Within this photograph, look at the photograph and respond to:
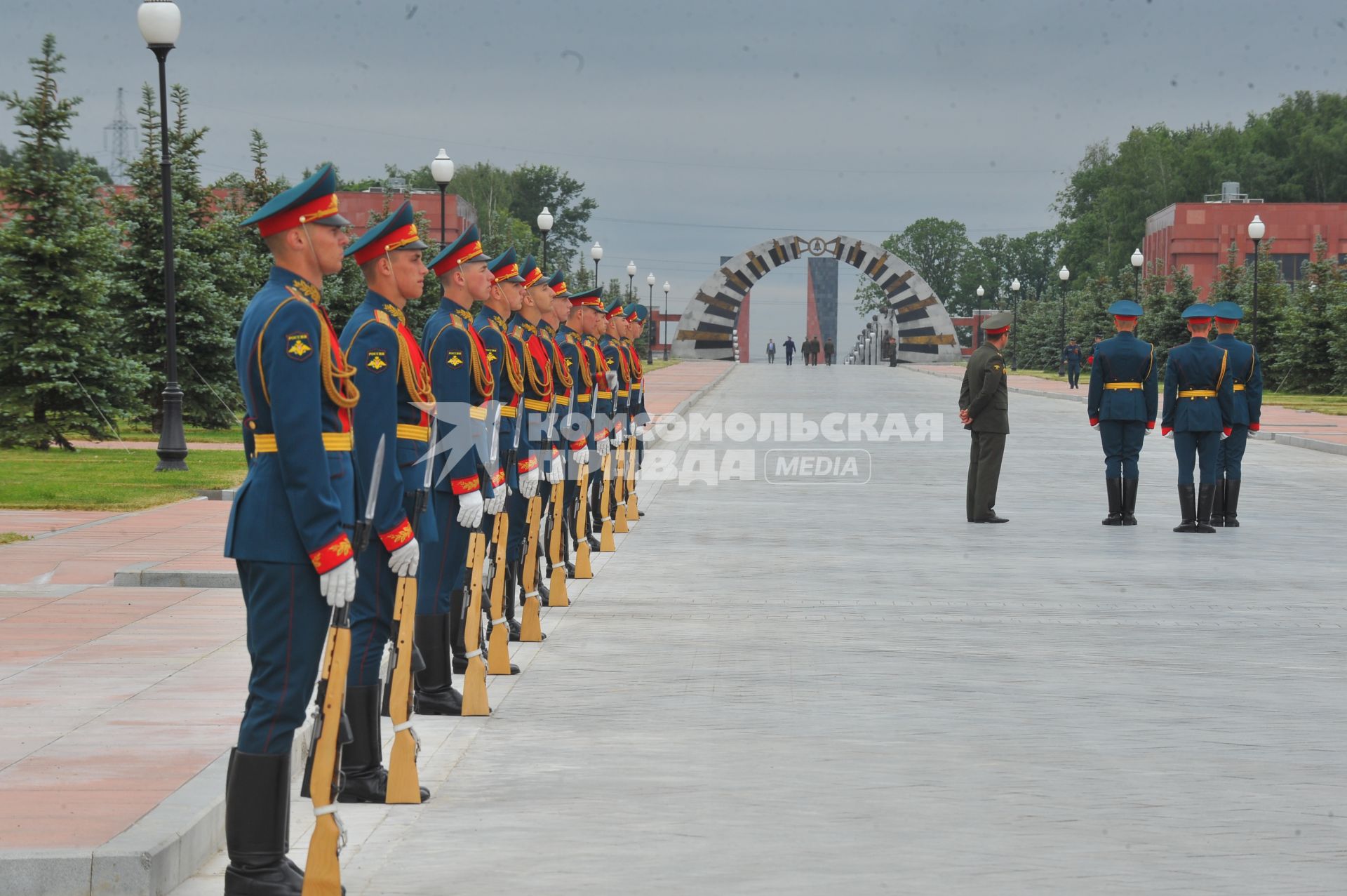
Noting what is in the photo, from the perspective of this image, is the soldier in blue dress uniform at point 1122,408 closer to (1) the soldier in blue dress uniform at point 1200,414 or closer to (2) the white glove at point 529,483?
(1) the soldier in blue dress uniform at point 1200,414

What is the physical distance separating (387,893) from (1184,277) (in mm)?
58631

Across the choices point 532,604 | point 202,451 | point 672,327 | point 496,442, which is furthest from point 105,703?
point 672,327

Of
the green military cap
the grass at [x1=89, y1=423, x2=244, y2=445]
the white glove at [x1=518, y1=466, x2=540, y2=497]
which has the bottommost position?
the grass at [x1=89, y1=423, x2=244, y2=445]

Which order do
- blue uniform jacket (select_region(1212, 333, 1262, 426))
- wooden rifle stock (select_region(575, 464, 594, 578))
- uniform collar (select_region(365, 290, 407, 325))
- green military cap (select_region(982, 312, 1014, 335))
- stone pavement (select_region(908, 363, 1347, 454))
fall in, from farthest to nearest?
stone pavement (select_region(908, 363, 1347, 454)) → green military cap (select_region(982, 312, 1014, 335)) → blue uniform jacket (select_region(1212, 333, 1262, 426)) → wooden rifle stock (select_region(575, 464, 594, 578)) → uniform collar (select_region(365, 290, 407, 325))

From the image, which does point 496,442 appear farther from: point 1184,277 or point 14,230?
point 1184,277

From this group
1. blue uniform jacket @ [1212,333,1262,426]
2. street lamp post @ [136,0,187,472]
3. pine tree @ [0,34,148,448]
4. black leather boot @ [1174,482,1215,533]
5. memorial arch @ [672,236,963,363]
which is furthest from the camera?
memorial arch @ [672,236,963,363]

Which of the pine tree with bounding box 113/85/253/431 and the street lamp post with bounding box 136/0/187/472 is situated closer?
the street lamp post with bounding box 136/0/187/472

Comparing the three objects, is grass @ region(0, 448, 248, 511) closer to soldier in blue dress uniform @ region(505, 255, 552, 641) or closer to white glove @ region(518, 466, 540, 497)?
soldier in blue dress uniform @ region(505, 255, 552, 641)

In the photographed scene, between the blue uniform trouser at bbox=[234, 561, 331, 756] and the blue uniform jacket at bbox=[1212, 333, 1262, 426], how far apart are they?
13125 mm

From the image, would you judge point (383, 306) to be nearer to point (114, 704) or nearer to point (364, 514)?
point (364, 514)

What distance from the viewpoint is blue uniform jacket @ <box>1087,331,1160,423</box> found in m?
16.9

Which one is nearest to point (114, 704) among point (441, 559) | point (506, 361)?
point (441, 559)

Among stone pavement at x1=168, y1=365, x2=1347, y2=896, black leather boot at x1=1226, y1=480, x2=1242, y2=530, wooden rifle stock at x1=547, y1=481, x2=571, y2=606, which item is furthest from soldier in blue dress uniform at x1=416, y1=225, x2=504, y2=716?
black leather boot at x1=1226, y1=480, x2=1242, y2=530

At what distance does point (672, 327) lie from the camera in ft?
474
